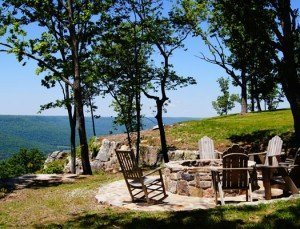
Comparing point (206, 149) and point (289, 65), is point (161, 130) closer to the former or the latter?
point (289, 65)

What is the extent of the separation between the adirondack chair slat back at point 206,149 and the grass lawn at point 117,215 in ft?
14.7

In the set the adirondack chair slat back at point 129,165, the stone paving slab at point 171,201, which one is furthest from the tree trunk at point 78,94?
the adirondack chair slat back at point 129,165

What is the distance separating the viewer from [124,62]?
100.0ft

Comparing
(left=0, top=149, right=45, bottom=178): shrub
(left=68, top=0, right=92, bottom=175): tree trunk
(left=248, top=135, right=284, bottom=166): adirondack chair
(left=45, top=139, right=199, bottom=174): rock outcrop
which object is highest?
(left=68, top=0, right=92, bottom=175): tree trunk

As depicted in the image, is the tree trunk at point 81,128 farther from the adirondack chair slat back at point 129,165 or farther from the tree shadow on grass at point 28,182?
the adirondack chair slat back at point 129,165

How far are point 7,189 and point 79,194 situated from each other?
392 cm

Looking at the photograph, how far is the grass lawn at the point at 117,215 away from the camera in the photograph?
23.2ft

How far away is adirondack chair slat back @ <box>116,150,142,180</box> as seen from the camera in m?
10.4

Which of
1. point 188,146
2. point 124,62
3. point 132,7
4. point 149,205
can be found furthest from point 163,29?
point 149,205

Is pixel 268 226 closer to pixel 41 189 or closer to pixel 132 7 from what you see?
pixel 41 189

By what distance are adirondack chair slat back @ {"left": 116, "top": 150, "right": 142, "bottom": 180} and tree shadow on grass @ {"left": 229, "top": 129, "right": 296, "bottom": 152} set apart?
1252cm

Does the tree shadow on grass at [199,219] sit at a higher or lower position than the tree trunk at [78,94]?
lower

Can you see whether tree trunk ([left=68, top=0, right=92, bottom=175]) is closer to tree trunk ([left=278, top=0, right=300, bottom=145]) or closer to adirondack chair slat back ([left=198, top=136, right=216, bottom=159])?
adirondack chair slat back ([left=198, top=136, right=216, bottom=159])

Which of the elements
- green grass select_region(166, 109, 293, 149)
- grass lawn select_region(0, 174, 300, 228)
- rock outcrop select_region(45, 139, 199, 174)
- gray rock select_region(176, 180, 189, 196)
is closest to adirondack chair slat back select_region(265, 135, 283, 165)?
gray rock select_region(176, 180, 189, 196)
